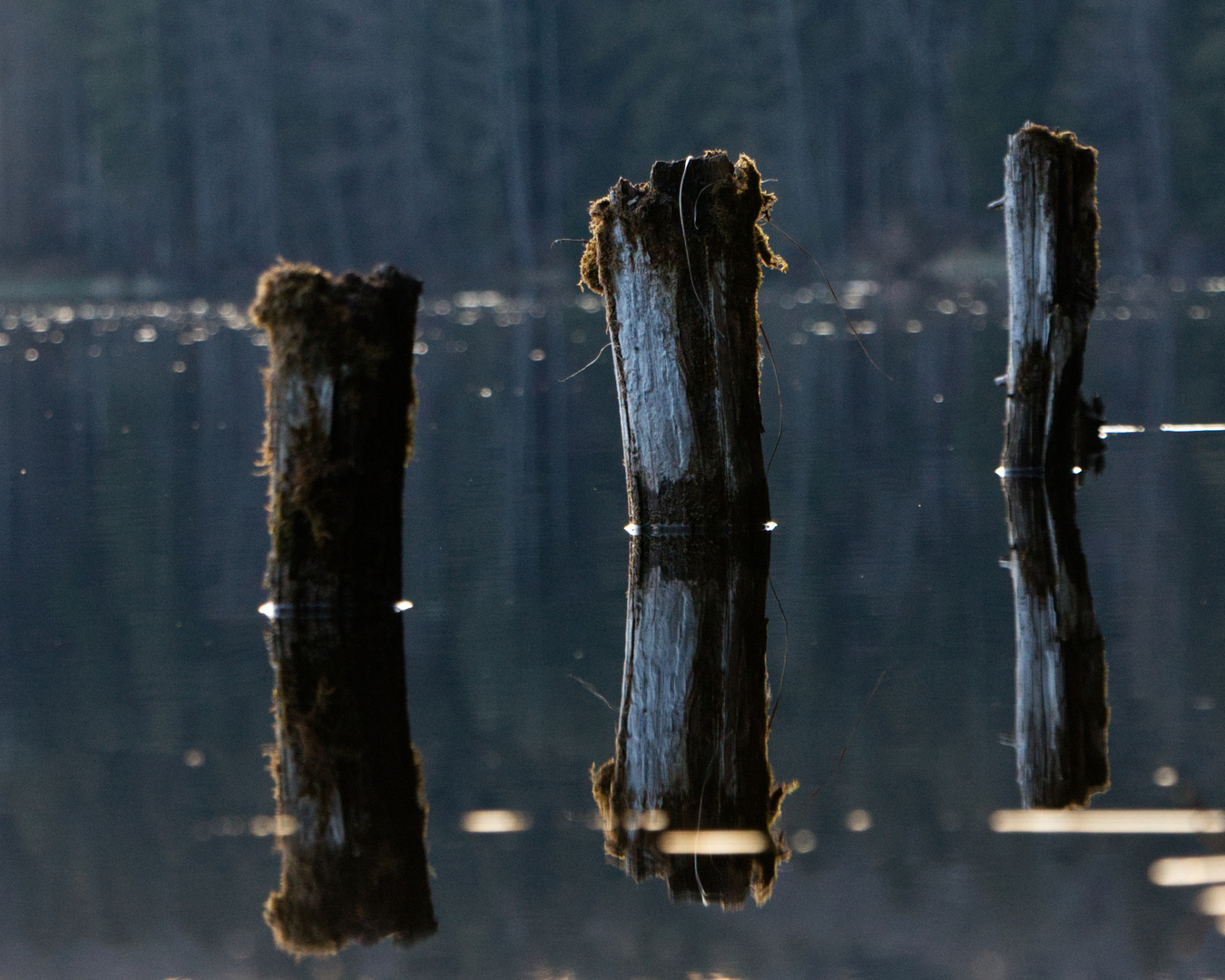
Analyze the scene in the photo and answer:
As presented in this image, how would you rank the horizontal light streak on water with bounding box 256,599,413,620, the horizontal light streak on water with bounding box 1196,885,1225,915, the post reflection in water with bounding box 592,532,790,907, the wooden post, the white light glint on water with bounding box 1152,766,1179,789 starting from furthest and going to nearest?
the horizontal light streak on water with bounding box 256,599,413,620, the wooden post, the white light glint on water with bounding box 1152,766,1179,789, the post reflection in water with bounding box 592,532,790,907, the horizontal light streak on water with bounding box 1196,885,1225,915

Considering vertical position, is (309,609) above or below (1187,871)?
above

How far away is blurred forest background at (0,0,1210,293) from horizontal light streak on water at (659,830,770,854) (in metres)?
50.0

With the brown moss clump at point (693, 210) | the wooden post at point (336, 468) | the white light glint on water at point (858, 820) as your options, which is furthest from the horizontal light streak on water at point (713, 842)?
the brown moss clump at point (693, 210)

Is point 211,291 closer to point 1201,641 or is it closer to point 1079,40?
point 1079,40

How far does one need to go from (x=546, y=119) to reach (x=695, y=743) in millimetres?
62519

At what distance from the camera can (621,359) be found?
328 inches

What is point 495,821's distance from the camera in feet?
14.6

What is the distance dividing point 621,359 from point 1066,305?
2977mm

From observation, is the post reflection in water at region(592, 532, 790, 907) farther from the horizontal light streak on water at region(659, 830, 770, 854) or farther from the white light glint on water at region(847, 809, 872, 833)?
the white light glint on water at region(847, 809, 872, 833)

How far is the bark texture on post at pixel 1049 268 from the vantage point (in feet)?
32.4

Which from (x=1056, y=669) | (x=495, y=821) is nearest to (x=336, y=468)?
(x=495, y=821)

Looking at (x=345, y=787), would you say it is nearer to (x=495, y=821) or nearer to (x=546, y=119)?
(x=495, y=821)

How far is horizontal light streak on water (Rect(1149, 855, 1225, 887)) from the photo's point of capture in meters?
3.85

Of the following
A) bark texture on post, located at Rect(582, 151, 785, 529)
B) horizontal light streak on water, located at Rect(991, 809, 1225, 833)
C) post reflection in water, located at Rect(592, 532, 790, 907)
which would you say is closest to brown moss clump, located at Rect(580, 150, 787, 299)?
bark texture on post, located at Rect(582, 151, 785, 529)
